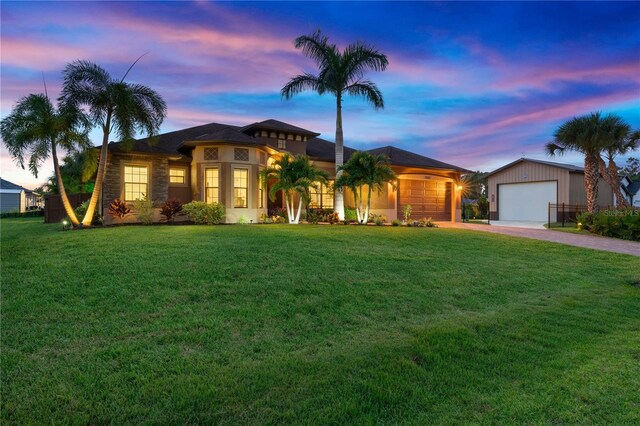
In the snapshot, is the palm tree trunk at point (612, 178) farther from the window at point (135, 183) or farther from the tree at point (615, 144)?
the window at point (135, 183)

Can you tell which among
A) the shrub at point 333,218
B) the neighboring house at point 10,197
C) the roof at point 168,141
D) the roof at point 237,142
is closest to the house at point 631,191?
the roof at point 237,142

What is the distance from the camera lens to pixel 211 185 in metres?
16.9

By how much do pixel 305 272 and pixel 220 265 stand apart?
1.80 meters

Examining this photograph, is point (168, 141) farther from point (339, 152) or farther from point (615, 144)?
point (615, 144)

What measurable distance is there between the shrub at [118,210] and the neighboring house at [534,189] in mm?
26556

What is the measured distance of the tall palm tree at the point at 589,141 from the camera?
2092cm

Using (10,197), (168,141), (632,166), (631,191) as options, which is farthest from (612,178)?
(10,197)

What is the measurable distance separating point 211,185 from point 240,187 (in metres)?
1.37

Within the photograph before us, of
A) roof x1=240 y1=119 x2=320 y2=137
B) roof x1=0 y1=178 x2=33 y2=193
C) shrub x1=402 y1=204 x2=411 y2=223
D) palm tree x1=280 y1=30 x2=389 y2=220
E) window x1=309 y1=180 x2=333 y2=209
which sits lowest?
shrub x1=402 y1=204 x2=411 y2=223

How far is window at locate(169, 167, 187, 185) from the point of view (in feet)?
58.0

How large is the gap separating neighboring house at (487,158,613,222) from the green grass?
18.5 metres

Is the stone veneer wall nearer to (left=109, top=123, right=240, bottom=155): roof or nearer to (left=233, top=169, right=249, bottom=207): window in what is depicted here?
(left=109, top=123, right=240, bottom=155): roof

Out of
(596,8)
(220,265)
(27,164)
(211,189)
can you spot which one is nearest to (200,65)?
(211,189)

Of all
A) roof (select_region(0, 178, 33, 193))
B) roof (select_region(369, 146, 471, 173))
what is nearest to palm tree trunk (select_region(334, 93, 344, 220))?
roof (select_region(369, 146, 471, 173))
